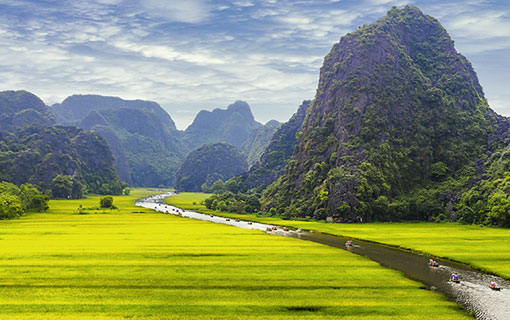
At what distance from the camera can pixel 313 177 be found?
146875mm

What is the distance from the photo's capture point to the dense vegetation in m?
108

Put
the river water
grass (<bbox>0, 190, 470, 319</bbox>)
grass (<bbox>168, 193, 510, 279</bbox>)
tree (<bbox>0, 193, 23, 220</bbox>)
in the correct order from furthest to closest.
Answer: tree (<bbox>0, 193, 23, 220</bbox>) → grass (<bbox>168, 193, 510, 279</bbox>) → the river water → grass (<bbox>0, 190, 470, 319</bbox>)

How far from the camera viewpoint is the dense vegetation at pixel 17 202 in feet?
355

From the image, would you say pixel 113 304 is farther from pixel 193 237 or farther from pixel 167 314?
pixel 193 237

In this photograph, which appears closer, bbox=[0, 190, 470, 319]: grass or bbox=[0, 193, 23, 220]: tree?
bbox=[0, 190, 470, 319]: grass

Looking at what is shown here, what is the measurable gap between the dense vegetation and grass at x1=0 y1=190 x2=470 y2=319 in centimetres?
5031

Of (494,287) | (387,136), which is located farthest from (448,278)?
(387,136)

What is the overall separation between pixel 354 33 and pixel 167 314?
7472 inches

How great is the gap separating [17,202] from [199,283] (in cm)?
9960

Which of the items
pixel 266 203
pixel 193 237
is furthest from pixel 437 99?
pixel 193 237

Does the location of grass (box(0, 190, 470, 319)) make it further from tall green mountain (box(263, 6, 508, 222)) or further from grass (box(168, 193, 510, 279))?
tall green mountain (box(263, 6, 508, 222))

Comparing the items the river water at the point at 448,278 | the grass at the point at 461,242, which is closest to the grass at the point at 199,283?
the river water at the point at 448,278

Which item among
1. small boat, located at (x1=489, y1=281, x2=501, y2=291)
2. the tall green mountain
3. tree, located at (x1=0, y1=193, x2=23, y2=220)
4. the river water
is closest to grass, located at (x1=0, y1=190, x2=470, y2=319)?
the river water

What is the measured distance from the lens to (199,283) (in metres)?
42.0
